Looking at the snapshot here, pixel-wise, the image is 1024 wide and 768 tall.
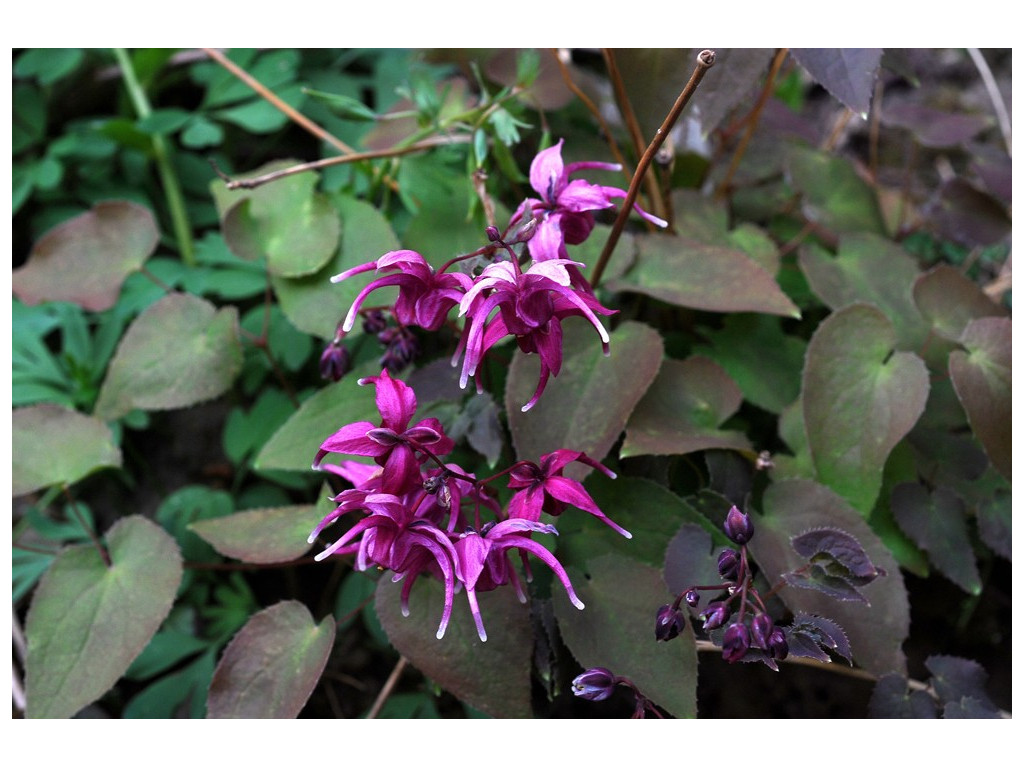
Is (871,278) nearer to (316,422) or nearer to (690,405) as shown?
(690,405)

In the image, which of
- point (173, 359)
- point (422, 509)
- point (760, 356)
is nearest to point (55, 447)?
point (173, 359)

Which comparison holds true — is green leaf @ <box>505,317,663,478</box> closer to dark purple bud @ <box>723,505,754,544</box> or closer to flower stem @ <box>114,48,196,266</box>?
dark purple bud @ <box>723,505,754,544</box>

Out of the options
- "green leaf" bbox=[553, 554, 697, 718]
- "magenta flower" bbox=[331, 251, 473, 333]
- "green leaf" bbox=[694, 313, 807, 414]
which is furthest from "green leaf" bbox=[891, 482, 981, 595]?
"magenta flower" bbox=[331, 251, 473, 333]

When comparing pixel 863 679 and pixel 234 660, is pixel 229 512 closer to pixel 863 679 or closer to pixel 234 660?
pixel 234 660

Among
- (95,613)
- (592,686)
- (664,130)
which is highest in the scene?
(664,130)

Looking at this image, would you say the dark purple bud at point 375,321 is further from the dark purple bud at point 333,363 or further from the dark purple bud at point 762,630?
the dark purple bud at point 762,630

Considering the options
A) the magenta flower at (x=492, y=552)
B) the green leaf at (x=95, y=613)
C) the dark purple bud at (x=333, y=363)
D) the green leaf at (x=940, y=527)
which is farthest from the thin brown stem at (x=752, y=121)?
the green leaf at (x=95, y=613)

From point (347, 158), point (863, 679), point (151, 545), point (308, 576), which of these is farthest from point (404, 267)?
point (863, 679)
